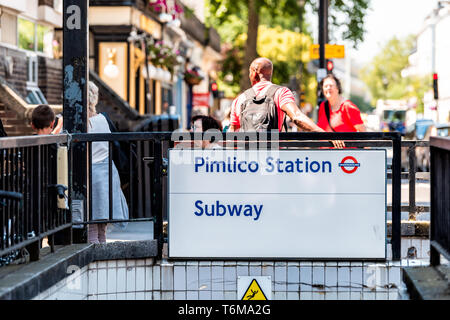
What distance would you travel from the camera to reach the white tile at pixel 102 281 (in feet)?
27.1

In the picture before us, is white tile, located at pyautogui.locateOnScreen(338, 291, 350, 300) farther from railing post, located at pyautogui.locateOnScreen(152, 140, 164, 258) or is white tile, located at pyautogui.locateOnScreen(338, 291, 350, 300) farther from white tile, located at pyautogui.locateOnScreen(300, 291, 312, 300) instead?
railing post, located at pyautogui.locateOnScreen(152, 140, 164, 258)

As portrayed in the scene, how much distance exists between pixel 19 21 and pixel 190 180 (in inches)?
465

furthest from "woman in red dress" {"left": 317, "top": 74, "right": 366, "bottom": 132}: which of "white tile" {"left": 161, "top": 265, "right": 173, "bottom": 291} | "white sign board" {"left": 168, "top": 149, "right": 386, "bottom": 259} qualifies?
"white tile" {"left": 161, "top": 265, "right": 173, "bottom": 291}

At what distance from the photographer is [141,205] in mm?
11680

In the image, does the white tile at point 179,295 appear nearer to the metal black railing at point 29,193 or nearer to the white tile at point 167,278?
the white tile at point 167,278

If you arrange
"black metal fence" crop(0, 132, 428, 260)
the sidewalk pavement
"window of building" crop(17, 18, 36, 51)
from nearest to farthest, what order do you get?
"black metal fence" crop(0, 132, 428, 260), the sidewalk pavement, "window of building" crop(17, 18, 36, 51)

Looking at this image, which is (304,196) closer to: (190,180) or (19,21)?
(190,180)

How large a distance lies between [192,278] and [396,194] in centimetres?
178

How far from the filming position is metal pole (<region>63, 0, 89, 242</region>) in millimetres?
8562

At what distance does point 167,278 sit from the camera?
8.24 meters

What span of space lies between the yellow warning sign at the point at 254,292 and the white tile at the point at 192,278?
410 mm

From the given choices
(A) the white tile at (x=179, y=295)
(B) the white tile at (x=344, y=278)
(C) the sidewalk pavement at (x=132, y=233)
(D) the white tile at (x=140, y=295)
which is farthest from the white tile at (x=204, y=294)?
Answer: (C) the sidewalk pavement at (x=132, y=233)

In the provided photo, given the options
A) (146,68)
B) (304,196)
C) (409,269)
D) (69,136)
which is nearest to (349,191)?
(304,196)

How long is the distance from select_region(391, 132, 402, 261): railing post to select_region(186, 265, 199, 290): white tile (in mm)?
1606
